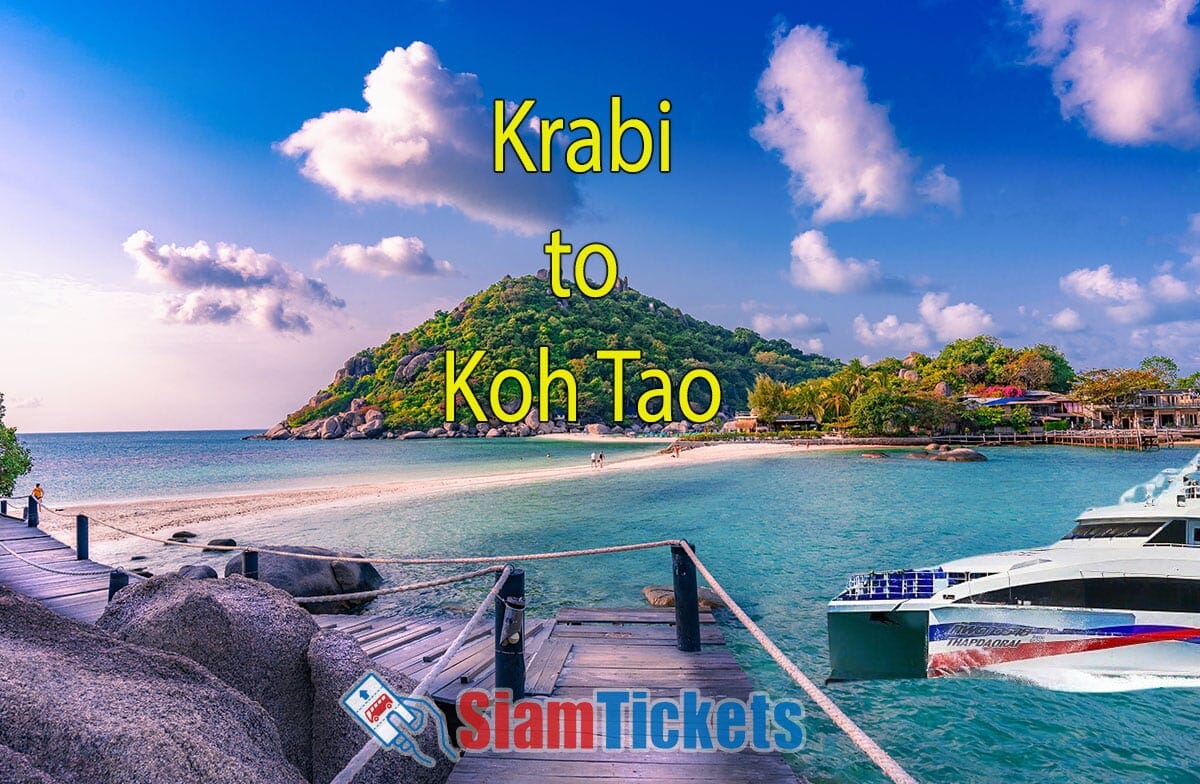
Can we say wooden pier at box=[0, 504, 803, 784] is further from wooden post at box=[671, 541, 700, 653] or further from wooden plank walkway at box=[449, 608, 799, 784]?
wooden post at box=[671, 541, 700, 653]

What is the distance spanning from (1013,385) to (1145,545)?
106m

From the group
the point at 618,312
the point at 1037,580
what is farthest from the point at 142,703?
the point at 618,312

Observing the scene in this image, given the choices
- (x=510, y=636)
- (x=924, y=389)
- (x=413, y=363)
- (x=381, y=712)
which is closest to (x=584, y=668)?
(x=510, y=636)

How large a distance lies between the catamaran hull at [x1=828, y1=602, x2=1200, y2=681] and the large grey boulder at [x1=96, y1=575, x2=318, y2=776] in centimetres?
753

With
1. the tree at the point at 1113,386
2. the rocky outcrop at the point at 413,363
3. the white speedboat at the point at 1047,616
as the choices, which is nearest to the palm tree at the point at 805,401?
the tree at the point at 1113,386

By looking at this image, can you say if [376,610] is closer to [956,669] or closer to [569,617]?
[569,617]

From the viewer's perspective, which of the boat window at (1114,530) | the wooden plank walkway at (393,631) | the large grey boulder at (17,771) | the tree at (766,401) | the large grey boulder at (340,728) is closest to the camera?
the large grey boulder at (17,771)

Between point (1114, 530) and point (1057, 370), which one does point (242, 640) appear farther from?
point (1057, 370)

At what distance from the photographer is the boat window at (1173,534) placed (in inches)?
352

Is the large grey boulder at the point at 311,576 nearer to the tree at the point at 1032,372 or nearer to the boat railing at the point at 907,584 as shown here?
the boat railing at the point at 907,584

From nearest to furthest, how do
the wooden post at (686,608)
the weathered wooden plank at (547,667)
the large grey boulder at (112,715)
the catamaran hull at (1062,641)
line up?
the large grey boulder at (112,715)
the weathered wooden plank at (547,667)
the wooden post at (686,608)
the catamaran hull at (1062,641)

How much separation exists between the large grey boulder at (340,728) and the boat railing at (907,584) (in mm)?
7272

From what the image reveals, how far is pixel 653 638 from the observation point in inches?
253

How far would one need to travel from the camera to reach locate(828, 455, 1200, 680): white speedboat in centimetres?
841
